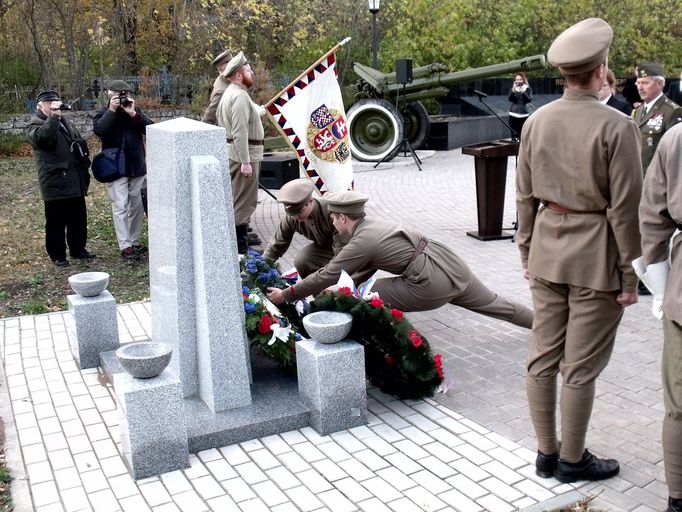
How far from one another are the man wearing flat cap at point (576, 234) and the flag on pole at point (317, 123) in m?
3.97

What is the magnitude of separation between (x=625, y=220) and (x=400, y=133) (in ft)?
40.6

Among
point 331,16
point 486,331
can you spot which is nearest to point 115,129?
point 486,331

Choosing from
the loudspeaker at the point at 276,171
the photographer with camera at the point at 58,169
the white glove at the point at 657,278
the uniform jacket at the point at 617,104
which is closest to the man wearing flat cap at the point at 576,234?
the white glove at the point at 657,278

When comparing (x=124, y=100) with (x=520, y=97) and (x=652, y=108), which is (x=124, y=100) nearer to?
(x=652, y=108)

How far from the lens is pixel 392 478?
13.4 feet

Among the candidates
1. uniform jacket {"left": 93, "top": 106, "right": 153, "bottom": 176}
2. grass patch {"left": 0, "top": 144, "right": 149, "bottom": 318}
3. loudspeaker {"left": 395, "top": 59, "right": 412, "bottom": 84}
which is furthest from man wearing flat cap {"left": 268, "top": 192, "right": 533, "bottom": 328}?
loudspeaker {"left": 395, "top": 59, "right": 412, "bottom": 84}

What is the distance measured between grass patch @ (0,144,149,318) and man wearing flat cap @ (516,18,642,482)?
14.3 ft

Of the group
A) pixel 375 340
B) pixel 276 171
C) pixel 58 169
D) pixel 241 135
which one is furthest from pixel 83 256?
pixel 375 340

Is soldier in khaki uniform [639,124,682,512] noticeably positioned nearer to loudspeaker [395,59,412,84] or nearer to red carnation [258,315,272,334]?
red carnation [258,315,272,334]

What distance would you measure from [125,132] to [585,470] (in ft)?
19.2

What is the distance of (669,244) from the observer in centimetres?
340

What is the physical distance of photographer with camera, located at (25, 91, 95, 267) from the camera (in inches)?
309

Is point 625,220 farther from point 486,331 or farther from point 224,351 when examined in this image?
point 486,331

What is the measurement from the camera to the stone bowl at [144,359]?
4055 mm
